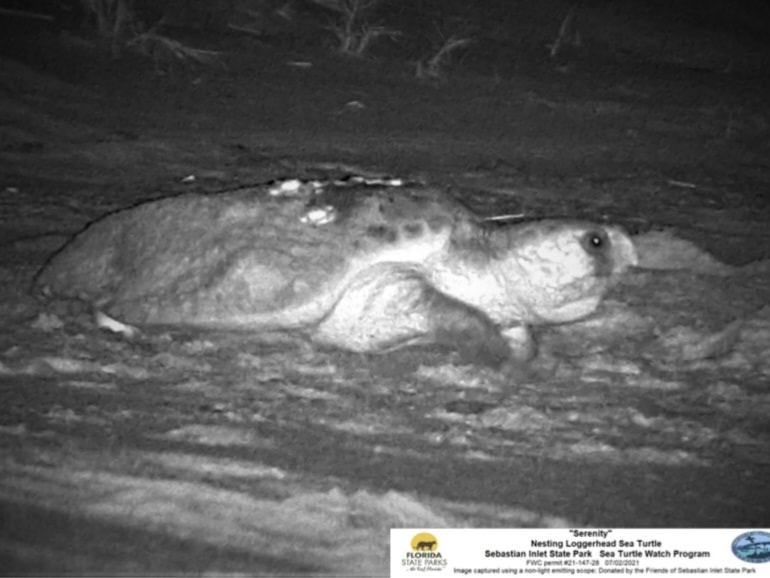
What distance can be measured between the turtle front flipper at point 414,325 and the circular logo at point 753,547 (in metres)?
0.39

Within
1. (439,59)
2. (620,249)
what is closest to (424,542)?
(620,249)

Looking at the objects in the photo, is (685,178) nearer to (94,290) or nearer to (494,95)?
(494,95)

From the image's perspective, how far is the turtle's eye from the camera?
44.6 inches

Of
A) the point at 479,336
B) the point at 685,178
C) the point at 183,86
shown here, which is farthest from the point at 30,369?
the point at 685,178

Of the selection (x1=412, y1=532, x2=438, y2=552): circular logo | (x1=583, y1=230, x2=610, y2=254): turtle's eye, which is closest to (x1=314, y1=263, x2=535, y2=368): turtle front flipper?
(x1=583, y1=230, x2=610, y2=254): turtle's eye

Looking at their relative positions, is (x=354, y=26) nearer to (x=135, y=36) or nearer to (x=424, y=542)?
(x=135, y=36)

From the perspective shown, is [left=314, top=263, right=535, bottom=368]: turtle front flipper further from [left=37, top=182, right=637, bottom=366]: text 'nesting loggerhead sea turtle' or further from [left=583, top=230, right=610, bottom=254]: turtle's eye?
[left=583, top=230, right=610, bottom=254]: turtle's eye

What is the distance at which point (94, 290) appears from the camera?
117 cm

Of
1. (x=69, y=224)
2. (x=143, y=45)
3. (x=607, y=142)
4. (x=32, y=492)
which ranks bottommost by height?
(x=32, y=492)

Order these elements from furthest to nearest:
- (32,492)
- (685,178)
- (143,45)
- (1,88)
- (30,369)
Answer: (143,45)
(1,88)
(685,178)
(30,369)
(32,492)

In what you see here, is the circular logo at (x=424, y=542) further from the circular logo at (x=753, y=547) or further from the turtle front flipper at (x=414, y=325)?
the circular logo at (x=753, y=547)

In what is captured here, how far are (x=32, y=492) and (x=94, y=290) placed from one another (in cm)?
33

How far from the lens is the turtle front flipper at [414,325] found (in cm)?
110

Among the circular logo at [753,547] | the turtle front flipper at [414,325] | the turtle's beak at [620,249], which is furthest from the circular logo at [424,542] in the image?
the turtle's beak at [620,249]
